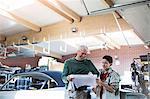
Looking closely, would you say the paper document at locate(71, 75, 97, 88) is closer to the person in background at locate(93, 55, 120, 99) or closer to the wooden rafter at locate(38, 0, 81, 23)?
the person in background at locate(93, 55, 120, 99)

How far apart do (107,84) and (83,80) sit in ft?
1.46

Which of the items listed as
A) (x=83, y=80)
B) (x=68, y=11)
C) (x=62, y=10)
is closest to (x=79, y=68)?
(x=83, y=80)

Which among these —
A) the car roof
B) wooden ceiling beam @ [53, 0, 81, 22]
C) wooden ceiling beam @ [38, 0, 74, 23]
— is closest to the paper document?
the car roof

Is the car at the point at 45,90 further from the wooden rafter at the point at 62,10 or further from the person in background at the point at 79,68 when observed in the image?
the wooden rafter at the point at 62,10

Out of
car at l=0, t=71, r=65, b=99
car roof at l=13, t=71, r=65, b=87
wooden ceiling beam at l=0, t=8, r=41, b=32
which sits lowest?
car at l=0, t=71, r=65, b=99

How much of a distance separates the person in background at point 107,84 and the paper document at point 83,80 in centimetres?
13

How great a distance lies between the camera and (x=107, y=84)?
4.32 metres

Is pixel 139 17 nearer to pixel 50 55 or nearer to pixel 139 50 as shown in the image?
pixel 139 50

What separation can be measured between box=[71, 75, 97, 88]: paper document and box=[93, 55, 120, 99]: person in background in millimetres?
134

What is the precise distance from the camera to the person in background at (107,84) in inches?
170

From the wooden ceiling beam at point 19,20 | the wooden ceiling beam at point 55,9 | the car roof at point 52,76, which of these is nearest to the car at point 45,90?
the car roof at point 52,76

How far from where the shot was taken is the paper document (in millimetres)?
4102

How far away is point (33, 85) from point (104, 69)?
206cm

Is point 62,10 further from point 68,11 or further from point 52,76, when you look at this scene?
point 52,76
